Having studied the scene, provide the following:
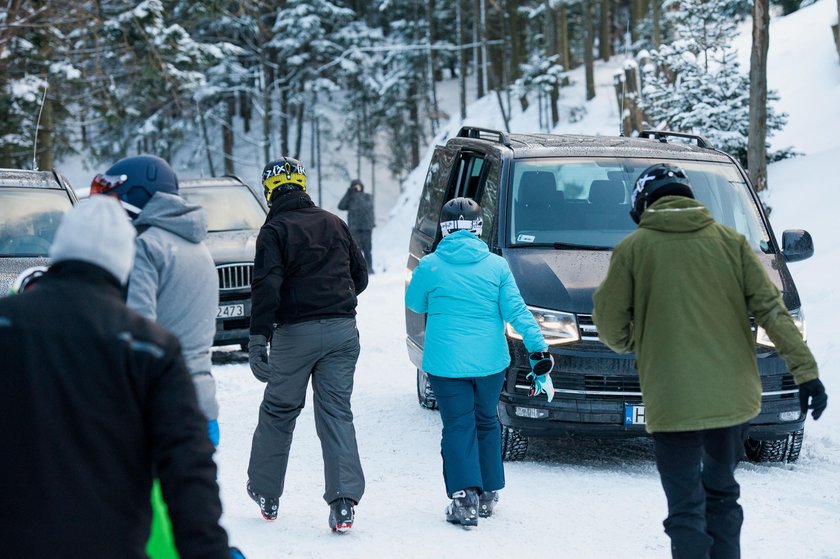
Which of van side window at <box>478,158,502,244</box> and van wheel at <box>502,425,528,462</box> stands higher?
van side window at <box>478,158,502,244</box>

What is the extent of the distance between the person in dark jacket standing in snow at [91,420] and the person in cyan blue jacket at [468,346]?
3.54 m

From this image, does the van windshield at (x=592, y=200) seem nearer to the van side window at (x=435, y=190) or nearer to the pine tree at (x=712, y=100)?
the van side window at (x=435, y=190)

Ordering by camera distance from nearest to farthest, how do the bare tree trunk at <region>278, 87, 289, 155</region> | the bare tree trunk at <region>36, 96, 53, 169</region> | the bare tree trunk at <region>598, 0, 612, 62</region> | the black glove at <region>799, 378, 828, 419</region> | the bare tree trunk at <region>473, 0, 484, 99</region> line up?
the black glove at <region>799, 378, 828, 419</region> < the bare tree trunk at <region>36, 96, 53, 169</region> < the bare tree trunk at <region>598, 0, 612, 62</region> < the bare tree trunk at <region>473, 0, 484, 99</region> < the bare tree trunk at <region>278, 87, 289, 155</region>

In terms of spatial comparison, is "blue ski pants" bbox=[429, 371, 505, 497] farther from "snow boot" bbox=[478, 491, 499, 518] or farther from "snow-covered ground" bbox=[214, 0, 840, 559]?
"snow-covered ground" bbox=[214, 0, 840, 559]

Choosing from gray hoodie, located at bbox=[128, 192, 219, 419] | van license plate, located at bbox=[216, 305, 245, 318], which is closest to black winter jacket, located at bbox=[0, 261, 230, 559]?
gray hoodie, located at bbox=[128, 192, 219, 419]

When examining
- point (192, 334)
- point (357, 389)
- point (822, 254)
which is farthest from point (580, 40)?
point (192, 334)

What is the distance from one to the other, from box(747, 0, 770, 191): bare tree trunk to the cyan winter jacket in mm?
10611

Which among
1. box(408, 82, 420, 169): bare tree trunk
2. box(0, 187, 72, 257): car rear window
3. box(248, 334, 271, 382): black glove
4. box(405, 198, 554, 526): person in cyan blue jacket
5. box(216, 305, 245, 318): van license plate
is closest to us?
box(248, 334, 271, 382): black glove

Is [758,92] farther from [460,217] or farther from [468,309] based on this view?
[468,309]

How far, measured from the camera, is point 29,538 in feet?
8.27

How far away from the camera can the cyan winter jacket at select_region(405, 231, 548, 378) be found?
612 centimetres

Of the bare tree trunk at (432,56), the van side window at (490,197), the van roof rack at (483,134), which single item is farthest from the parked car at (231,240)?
the bare tree trunk at (432,56)

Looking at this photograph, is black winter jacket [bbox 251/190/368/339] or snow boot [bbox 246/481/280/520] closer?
black winter jacket [bbox 251/190/368/339]

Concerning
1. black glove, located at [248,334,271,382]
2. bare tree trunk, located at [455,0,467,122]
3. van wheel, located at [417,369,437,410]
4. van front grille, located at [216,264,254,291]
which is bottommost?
van wheel, located at [417,369,437,410]
